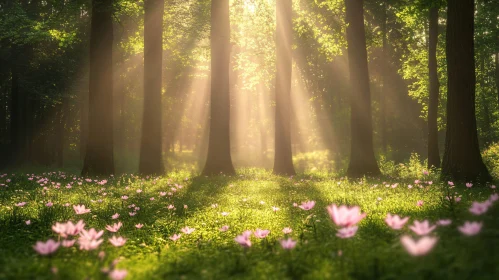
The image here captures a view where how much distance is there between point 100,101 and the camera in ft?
46.7

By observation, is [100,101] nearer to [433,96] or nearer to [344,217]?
[344,217]

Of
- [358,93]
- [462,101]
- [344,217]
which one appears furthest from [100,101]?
[344,217]

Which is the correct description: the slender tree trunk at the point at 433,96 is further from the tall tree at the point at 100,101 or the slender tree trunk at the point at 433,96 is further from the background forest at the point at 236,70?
the tall tree at the point at 100,101

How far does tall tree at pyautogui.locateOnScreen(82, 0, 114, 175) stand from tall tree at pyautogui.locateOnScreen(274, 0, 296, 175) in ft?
22.3

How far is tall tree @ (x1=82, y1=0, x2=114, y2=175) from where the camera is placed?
13953 millimetres

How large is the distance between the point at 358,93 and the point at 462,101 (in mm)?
4766

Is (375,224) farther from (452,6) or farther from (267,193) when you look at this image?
(452,6)

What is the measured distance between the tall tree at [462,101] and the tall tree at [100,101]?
1124cm

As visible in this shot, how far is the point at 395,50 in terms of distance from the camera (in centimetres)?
3794

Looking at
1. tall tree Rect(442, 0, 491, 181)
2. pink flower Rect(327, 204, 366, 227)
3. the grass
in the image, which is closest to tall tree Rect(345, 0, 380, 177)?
tall tree Rect(442, 0, 491, 181)

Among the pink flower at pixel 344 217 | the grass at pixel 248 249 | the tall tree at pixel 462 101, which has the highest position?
the tall tree at pixel 462 101

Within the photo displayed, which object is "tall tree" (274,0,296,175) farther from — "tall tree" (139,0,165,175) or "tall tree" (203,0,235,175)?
"tall tree" (139,0,165,175)

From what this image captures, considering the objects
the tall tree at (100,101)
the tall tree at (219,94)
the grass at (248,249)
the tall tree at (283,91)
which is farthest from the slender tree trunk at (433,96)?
the tall tree at (100,101)

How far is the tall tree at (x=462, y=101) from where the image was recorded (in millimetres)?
9766
